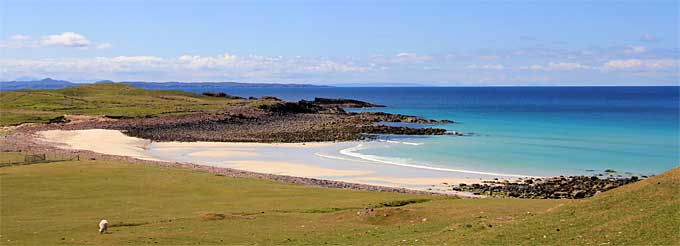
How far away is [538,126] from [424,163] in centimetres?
5996

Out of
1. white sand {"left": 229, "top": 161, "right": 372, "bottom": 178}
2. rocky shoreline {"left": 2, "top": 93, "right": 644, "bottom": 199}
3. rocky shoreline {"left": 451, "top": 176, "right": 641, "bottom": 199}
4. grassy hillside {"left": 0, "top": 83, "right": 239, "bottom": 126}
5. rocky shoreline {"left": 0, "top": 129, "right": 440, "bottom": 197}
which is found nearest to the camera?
rocky shoreline {"left": 451, "top": 176, "right": 641, "bottom": 199}

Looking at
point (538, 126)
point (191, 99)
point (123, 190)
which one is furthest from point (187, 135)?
point (191, 99)

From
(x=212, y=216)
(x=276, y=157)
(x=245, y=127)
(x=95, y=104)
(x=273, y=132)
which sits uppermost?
(x=212, y=216)

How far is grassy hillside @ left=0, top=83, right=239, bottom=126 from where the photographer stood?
11325 centimetres

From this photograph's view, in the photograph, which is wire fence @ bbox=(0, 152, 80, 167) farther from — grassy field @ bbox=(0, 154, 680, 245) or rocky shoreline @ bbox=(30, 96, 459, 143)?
rocky shoreline @ bbox=(30, 96, 459, 143)

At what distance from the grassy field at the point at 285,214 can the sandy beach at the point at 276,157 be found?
37.5 ft

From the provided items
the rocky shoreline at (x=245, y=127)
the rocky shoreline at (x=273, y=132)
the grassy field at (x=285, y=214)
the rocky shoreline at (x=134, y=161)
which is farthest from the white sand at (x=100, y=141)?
the grassy field at (x=285, y=214)

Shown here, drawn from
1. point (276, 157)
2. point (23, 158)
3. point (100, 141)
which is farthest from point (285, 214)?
point (100, 141)

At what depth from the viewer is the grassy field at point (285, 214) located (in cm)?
2064

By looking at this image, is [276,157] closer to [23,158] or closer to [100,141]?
[23,158]

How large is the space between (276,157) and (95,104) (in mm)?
81774

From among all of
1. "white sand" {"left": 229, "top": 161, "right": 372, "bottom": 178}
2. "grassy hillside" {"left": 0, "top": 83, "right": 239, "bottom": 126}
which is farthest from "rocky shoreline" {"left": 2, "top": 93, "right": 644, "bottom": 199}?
"grassy hillside" {"left": 0, "top": 83, "right": 239, "bottom": 126}

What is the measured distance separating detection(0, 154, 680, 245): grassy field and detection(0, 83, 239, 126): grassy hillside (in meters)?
67.3

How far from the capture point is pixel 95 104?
13675cm
